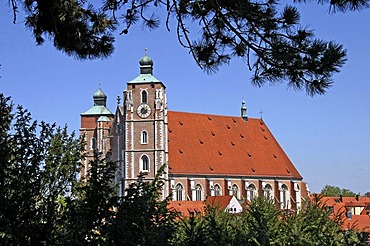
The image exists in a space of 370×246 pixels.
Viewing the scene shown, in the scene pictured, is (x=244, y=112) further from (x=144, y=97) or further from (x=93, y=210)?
(x=93, y=210)

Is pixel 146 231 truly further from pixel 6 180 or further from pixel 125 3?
pixel 125 3

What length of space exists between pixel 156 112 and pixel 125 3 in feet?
138

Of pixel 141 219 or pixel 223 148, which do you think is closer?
pixel 141 219

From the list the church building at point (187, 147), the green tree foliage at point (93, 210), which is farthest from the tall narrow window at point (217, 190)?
the green tree foliage at point (93, 210)

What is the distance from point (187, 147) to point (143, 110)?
20.9 feet

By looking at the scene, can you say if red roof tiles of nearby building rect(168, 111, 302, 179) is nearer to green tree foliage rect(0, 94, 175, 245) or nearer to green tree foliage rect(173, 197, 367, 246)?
green tree foliage rect(173, 197, 367, 246)

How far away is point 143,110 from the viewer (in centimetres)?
4897

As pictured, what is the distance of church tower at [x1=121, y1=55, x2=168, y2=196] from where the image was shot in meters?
47.6

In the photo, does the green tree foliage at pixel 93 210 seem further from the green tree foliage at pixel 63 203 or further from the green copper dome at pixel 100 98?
the green copper dome at pixel 100 98

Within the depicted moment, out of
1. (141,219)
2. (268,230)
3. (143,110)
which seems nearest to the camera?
(141,219)

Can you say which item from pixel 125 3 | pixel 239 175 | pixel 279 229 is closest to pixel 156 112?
pixel 239 175

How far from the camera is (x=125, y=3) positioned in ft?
21.5

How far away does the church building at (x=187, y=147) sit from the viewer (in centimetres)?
4822

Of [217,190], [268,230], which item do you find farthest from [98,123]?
[268,230]
